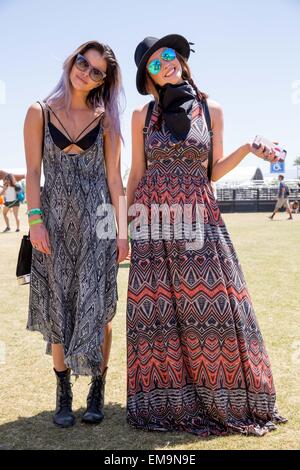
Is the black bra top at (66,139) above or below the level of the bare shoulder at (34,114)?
below

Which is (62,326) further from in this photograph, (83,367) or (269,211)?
(269,211)

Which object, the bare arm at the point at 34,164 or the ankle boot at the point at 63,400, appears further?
the ankle boot at the point at 63,400

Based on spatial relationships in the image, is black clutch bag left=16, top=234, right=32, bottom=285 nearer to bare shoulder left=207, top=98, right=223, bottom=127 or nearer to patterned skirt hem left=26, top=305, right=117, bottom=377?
patterned skirt hem left=26, top=305, right=117, bottom=377

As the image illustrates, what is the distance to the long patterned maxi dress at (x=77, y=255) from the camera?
9.80 ft

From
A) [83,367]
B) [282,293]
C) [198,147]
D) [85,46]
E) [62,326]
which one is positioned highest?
[85,46]

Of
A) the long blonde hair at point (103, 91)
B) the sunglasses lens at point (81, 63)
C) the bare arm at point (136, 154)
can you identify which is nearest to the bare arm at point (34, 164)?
the long blonde hair at point (103, 91)

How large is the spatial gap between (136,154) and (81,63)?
0.58m

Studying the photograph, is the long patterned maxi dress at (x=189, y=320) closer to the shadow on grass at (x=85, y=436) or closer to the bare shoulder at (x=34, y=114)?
the shadow on grass at (x=85, y=436)

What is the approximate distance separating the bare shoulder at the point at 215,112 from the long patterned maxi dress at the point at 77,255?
64 cm

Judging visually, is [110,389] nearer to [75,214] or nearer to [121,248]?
[121,248]

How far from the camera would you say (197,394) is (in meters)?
3.01
